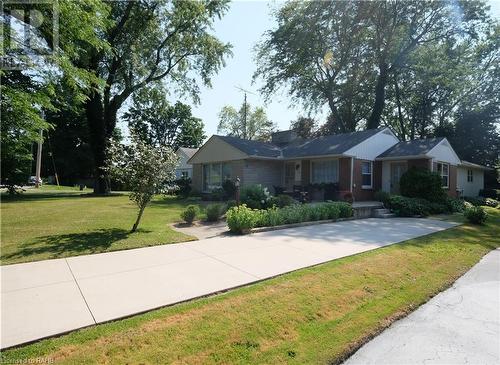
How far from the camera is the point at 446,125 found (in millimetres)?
33750

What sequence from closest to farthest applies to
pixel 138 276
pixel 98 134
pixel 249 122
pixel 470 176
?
pixel 138 276
pixel 98 134
pixel 470 176
pixel 249 122

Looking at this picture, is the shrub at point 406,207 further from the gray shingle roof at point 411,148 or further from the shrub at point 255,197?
the shrub at point 255,197

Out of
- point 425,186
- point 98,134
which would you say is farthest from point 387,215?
point 98,134

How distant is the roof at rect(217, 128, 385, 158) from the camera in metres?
18.8

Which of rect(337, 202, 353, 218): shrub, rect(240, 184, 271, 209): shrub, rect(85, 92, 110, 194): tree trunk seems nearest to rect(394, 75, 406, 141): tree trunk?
rect(337, 202, 353, 218): shrub

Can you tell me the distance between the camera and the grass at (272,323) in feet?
9.84

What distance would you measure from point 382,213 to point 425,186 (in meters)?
3.81

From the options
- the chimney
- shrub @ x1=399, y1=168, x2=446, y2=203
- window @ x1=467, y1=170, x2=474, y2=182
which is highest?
the chimney

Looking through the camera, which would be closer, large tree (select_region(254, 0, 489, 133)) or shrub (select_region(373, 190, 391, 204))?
shrub (select_region(373, 190, 391, 204))

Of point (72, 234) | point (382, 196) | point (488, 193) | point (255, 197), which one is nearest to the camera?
point (72, 234)

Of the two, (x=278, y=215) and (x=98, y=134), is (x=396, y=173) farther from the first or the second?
(x=98, y=134)

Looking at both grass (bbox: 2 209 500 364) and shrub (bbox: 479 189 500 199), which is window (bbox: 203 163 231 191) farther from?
shrub (bbox: 479 189 500 199)

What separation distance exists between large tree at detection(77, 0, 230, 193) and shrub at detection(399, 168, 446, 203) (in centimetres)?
1928

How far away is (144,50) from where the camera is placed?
24.8m
